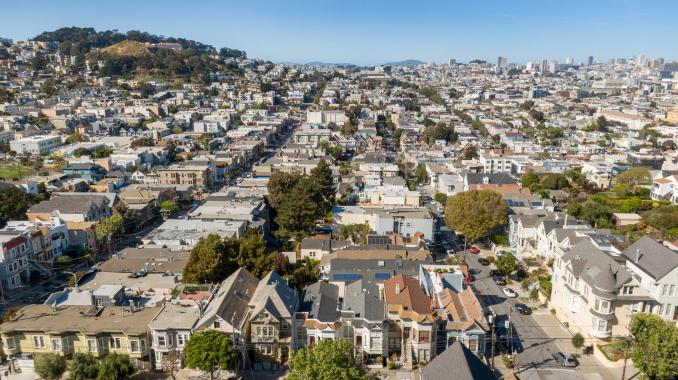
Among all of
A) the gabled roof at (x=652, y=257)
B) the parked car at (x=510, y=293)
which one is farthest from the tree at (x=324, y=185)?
the gabled roof at (x=652, y=257)

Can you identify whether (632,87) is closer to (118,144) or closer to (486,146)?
(486,146)

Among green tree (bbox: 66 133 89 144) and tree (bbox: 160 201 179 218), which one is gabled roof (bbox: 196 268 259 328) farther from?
green tree (bbox: 66 133 89 144)

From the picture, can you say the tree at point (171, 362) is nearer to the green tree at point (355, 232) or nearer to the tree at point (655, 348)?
the green tree at point (355, 232)

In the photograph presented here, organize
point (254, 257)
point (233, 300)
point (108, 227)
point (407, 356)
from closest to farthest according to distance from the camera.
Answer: point (407, 356) → point (233, 300) → point (254, 257) → point (108, 227)

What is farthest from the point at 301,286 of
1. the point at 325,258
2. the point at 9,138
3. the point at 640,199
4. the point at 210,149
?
the point at 9,138

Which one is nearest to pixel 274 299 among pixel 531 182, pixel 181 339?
pixel 181 339

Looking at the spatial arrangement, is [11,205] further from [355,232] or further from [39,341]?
[355,232]
